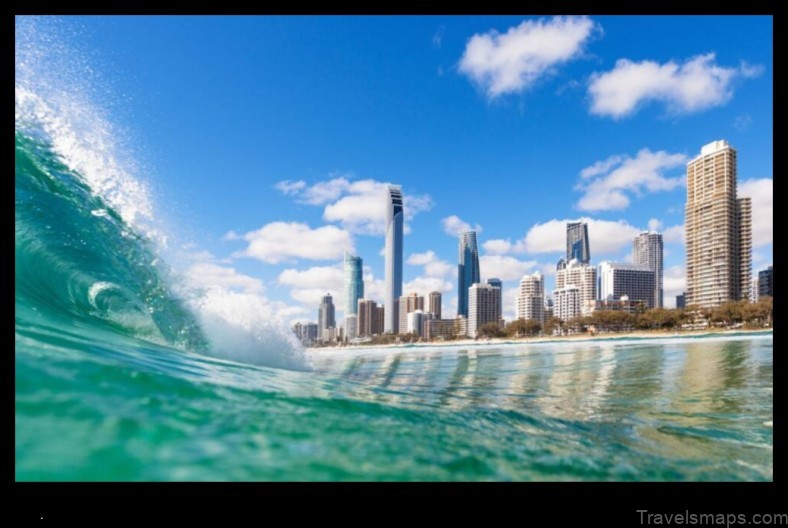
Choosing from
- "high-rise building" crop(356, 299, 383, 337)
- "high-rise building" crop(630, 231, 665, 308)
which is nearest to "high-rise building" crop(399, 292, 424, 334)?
"high-rise building" crop(356, 299, 383, 337)

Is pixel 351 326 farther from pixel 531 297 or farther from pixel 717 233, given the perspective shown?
pixel 717 233

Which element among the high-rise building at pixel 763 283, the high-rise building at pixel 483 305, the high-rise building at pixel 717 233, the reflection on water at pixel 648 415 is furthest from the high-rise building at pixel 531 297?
the reflection on water at pixel 648 415

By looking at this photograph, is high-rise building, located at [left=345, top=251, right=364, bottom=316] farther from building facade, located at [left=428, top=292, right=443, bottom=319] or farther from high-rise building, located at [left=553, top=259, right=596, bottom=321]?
high-rise building, located at [left=553, top=259, right=596, bottom=321]

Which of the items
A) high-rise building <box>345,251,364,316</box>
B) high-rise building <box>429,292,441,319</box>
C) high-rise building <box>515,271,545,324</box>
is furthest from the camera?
high-rise building <box>345,251,364,316</box>

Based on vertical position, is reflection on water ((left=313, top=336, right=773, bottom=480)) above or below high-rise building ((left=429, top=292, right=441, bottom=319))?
above

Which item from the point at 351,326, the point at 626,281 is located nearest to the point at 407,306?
the point at 351,326
